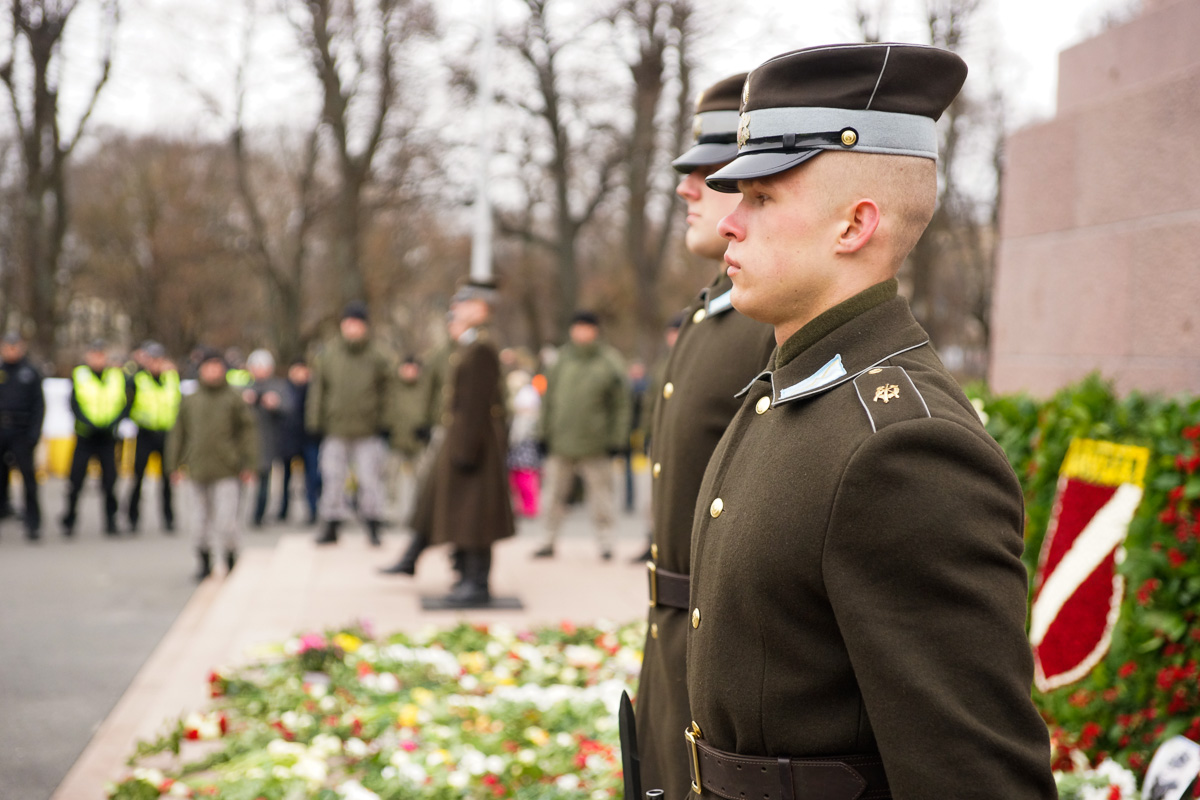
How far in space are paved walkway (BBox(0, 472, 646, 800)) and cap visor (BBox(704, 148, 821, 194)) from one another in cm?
381

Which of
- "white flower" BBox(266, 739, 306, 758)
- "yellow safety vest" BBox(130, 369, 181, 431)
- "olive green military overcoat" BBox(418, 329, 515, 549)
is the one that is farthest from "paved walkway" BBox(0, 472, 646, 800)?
"yellow safety vest" BBox(130, 369, 181, 431)

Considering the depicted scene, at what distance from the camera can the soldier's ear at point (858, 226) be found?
1624mm

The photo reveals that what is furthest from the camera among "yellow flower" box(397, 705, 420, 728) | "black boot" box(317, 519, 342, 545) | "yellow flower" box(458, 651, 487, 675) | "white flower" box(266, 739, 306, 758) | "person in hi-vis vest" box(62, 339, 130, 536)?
"person in hi-vis vest" box(62, 339, 130, 536)

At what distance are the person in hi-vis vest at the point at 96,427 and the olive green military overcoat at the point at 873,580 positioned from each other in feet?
36.5

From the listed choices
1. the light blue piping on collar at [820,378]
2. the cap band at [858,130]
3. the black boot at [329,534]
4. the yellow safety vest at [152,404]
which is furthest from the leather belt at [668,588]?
the yellow safety vest at [152,404]

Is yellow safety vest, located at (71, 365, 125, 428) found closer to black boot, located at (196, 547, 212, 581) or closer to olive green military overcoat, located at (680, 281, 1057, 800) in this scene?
black boot, located at (196, 547, 212, 581)

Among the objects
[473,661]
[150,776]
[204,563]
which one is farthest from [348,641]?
[204,563]

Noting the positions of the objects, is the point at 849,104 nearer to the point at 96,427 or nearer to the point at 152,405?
the point at 96,427

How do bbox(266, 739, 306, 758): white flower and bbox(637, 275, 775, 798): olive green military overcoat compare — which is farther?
bbox(266, 739, 306, 758): white flower

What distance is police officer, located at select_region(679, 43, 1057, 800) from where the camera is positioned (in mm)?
1405

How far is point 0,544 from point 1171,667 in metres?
10.5

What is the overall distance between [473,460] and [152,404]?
7148 mm

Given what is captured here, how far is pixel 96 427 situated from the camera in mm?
11703

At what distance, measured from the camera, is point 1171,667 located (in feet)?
10.9
